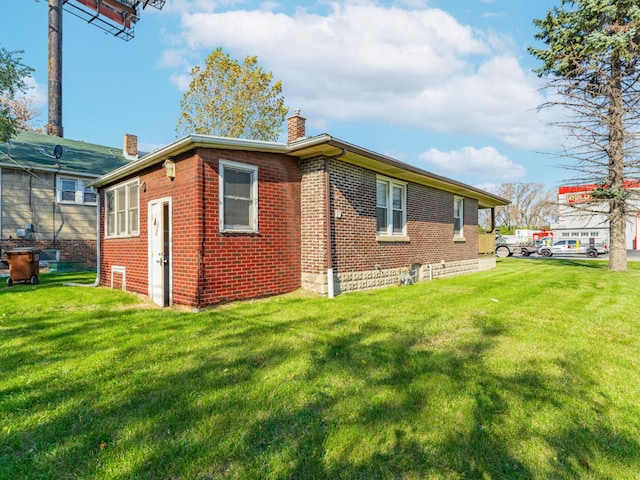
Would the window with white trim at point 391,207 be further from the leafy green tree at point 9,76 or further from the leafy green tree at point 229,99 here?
the leafy green tree at point 229,99

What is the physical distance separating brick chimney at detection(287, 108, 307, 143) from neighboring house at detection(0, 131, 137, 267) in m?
10.4

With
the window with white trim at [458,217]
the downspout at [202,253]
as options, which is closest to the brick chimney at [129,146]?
the downspout at [202,253]

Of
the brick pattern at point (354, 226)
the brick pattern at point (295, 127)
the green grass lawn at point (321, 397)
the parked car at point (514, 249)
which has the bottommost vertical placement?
the green grass lawn at point (321, 397)

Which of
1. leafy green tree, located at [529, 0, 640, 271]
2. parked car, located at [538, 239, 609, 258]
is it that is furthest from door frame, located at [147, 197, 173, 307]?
parked car, located at [538, 239, 609, 258]

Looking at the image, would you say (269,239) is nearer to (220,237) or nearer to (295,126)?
A: (220,237)

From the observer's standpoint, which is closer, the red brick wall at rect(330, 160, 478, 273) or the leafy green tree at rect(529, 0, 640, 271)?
the red brick wall at rect(330, 160, 478, 273)

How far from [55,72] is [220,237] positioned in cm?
2116

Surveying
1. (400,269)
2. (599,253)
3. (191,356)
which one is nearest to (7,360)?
(191,356)

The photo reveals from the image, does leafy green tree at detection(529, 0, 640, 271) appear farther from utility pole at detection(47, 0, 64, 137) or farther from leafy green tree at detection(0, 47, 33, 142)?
utility pole at detection(47, 0, 64, 137)

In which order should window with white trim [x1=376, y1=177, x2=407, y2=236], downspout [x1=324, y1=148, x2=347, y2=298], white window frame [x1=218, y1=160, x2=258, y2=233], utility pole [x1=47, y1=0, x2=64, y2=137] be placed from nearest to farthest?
1. white window frame [x1=218, y1=160, x2=258, y2=233]
2. downspout [x1=324, y1=148, x2=347, y2=298]
3. window with white trim [x1=376, y1=177, x2=407, y2=236]
4. utility pole [x1=47, y1=0, x2=64, y2=137]

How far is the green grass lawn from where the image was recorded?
7.22ft

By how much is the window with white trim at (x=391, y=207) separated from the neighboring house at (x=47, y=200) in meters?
12.2

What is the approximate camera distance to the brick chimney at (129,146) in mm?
18906

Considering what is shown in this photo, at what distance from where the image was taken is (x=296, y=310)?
20.5 ft
